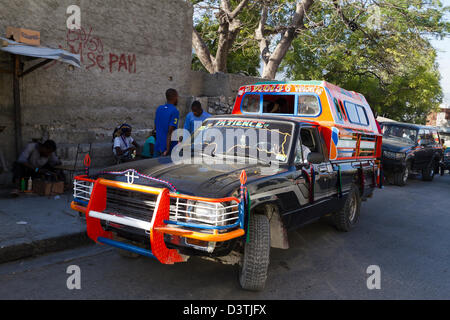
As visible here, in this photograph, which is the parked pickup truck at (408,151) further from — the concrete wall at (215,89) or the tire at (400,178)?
the concrete wall at (215,89)

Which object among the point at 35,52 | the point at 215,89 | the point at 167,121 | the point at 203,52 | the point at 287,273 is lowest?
the point at 287,273

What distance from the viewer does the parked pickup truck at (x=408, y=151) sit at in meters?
11.4

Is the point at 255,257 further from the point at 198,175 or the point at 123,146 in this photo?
the point at 123,146

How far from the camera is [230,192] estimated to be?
3312 mm

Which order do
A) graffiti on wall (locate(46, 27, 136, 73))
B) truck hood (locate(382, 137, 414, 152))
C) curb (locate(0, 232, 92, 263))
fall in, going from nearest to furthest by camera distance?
curb (locate(0, 232, 92, 263)), graffiti on wall (locate(46, 27, 136, 73)), truck hood (locate(382, 137, 414, 152))

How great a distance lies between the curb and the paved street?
0.37 feet

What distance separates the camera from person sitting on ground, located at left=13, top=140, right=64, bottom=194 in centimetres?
660

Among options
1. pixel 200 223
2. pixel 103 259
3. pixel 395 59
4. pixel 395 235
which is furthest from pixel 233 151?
pixel 395 59

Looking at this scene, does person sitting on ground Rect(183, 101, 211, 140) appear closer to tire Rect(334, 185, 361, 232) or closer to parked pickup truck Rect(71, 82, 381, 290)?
parked pickup truck Rect(71, 82, 381, 290)

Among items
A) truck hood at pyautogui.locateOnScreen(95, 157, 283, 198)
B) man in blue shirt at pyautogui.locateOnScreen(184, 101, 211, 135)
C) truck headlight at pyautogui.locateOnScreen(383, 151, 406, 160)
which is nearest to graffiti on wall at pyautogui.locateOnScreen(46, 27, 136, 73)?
man in blue shirt at pyautogui.locateOnScreen(184, 101, 211, 135)

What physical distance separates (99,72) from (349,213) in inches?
228

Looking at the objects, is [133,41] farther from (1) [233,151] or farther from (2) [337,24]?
(2) [337,24]

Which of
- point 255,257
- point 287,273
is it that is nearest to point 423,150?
point 287,273
